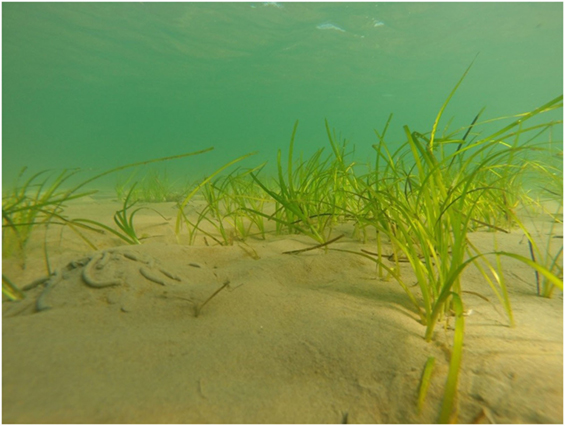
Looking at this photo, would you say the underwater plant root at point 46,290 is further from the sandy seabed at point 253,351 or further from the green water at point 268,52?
the green water at point 268,52

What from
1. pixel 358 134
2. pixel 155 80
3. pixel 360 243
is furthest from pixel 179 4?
pixel 358 134

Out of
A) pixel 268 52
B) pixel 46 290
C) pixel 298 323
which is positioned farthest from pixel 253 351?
pixel 268 52

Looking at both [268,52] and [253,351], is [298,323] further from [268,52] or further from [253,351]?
[268,52]

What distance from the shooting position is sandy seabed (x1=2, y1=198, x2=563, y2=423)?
770mm

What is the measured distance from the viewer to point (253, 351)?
1.01m

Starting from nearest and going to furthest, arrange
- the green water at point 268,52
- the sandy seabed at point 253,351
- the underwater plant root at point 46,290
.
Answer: the sandy seabed at point 253,351, the underwater plant root at point 46,290, the green water at point 268,52

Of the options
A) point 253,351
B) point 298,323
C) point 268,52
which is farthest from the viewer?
point 268,52

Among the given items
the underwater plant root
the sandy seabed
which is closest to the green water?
the sandy seabed

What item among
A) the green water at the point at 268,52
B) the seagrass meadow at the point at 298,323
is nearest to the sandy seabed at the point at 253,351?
the seagrass meadow at the point at 298,323

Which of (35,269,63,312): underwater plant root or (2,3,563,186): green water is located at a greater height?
(2,3,563,186): green water

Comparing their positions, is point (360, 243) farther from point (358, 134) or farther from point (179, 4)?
point (358, 134)

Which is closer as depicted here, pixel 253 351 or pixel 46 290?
pixel 253 351

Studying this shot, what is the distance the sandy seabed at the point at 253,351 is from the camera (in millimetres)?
770

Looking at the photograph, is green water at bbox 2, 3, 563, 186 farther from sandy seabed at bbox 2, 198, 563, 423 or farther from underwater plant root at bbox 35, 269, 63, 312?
underwater plant root at bbox 35, 269, 63, 312
